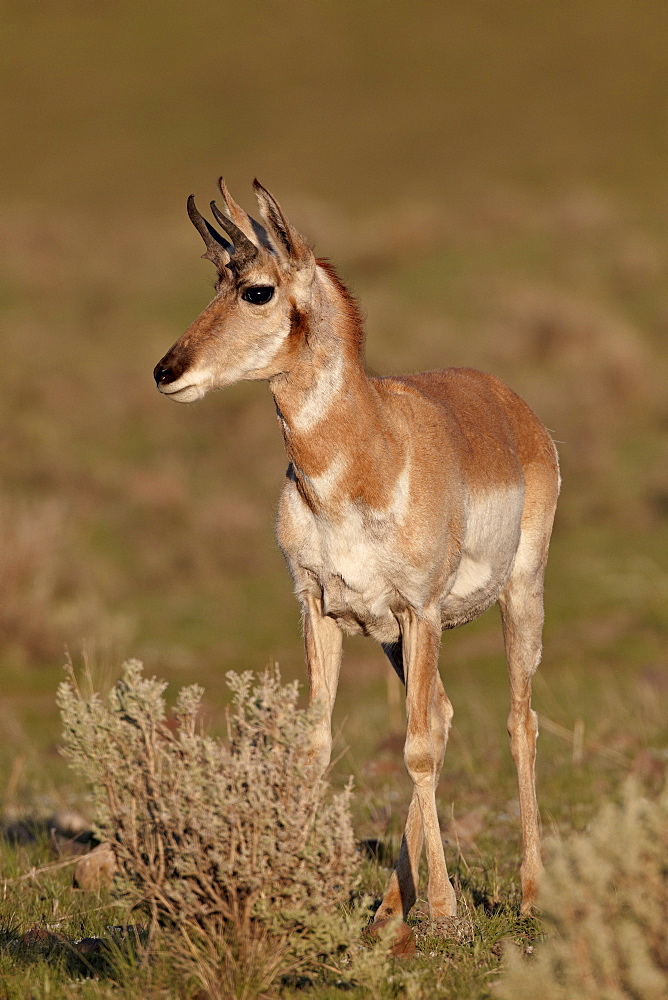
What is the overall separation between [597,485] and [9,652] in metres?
9.60

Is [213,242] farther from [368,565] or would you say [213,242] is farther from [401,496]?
[368,565]

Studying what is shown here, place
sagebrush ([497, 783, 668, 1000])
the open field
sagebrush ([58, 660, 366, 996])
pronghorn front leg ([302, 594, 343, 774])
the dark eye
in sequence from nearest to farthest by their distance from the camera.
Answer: sagebrush ([497, 783, 668, 1000])
sagebrush ([58, 660, 366, 996])
the dark eye
pronghorn front leg ([302, 594, 343, 774])
the open field

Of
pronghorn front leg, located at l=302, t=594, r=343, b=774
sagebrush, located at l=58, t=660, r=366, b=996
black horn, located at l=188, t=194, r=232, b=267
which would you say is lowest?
sagebrush, located at l=58, t=660, r=366, b=996

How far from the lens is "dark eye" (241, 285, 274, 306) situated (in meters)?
5.54

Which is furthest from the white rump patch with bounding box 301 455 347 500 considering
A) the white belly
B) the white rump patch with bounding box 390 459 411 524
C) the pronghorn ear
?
the pronghorn ear

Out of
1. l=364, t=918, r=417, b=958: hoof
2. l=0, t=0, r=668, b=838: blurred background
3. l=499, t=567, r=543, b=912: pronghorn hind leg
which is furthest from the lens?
l=0, t=0, r=668, b=838: blurred background

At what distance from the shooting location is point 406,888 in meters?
6.12

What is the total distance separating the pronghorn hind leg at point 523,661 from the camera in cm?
683

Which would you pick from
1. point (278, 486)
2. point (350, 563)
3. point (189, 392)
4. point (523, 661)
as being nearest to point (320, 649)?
point (350, 563)

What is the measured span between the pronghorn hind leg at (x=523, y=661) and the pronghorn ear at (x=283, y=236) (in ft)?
7.50

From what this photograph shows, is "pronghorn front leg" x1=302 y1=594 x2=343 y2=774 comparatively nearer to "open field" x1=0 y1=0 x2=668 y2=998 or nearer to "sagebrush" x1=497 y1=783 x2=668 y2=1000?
"open field" x1=0 y1=0 x2=668 y2=998

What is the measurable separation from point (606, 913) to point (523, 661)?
297cm

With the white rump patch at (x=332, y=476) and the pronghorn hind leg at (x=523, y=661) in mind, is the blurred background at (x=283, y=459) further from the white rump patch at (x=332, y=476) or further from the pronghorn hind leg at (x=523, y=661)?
the white rump patch at (x=332, y=476)

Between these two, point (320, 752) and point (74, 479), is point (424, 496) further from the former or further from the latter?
point (74, 479)
